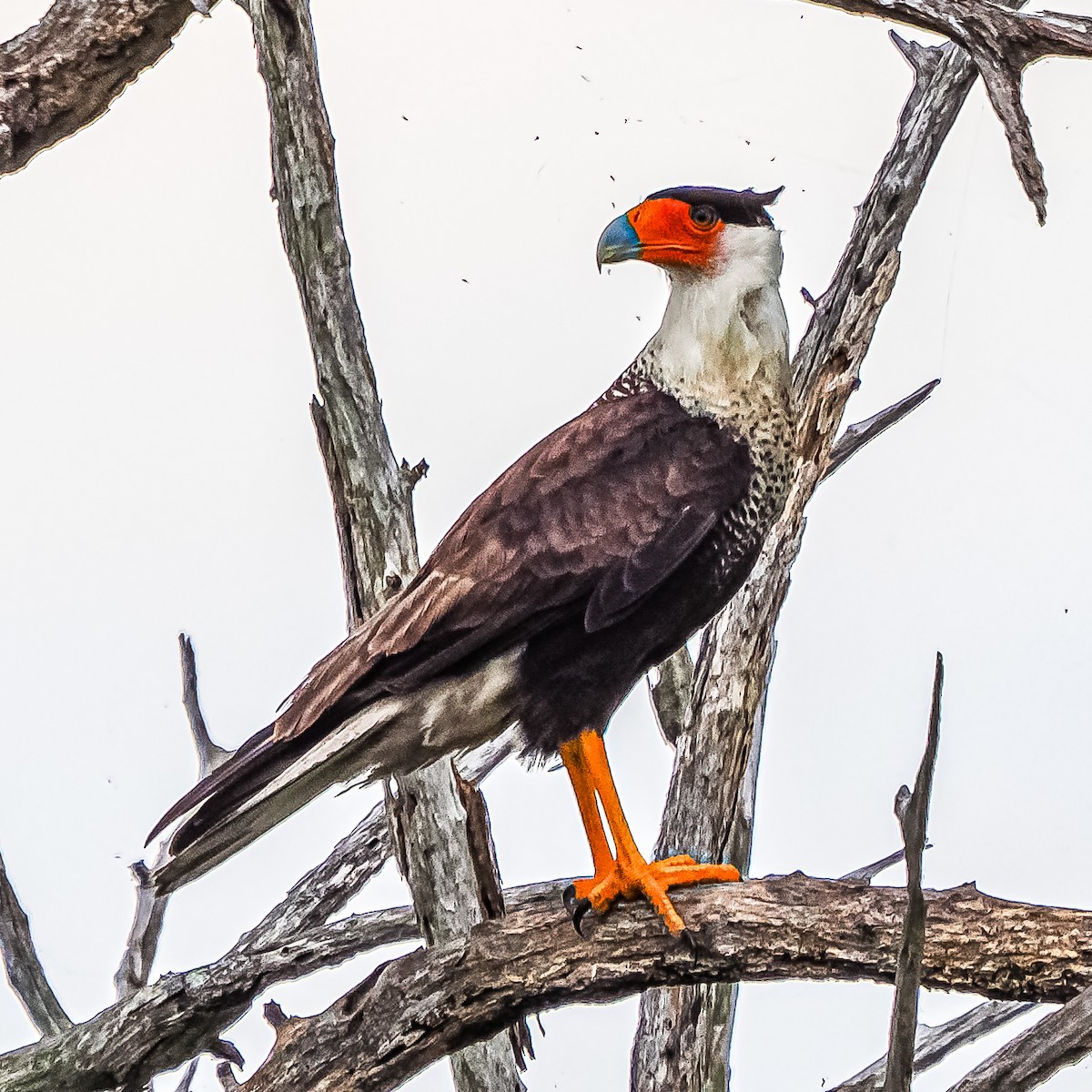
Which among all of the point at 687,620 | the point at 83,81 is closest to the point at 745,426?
the point at 687,620

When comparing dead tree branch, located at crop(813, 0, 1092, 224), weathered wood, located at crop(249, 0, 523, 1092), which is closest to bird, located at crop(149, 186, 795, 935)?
dead tree branch, located at crop(813, 0, 1092, 224)

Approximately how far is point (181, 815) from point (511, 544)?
2.05ft

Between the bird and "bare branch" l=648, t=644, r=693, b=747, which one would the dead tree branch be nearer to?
the bird

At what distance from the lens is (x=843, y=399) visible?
279 centimetres

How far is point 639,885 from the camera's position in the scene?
217 centimetres

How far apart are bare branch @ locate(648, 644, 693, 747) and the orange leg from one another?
0.90 meters

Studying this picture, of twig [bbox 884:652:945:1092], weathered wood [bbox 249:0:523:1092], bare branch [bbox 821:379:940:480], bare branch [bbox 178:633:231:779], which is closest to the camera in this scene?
twig [bbox 884:652:945:1092]

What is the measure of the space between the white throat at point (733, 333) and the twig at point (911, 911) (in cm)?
77

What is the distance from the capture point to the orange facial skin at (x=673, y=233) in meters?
2.26

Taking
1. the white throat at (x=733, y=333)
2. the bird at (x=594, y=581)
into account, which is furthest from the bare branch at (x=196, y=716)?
the white throat at (x=733, y=333)

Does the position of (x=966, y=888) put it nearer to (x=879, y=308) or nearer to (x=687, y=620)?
(x=687, y=620)

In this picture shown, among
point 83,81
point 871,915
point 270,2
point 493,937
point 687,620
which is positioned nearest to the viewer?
point 871,915

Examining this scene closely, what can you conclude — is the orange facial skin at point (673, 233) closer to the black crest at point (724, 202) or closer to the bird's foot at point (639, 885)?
the black crest at point (724, 202)

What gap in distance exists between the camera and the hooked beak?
7.38 feet
